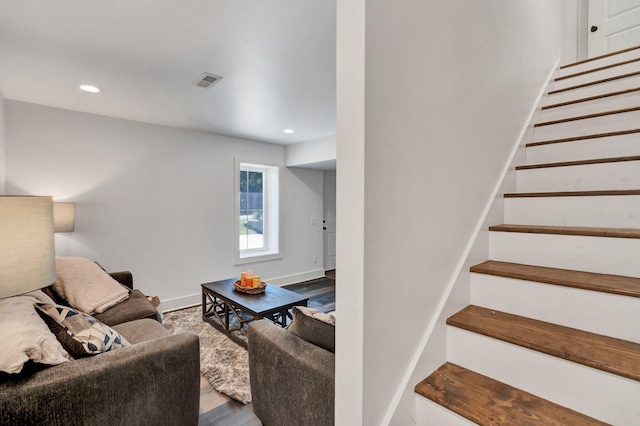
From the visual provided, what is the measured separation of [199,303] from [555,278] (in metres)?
3.94

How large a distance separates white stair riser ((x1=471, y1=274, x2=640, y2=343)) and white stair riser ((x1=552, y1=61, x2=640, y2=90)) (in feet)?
6.48

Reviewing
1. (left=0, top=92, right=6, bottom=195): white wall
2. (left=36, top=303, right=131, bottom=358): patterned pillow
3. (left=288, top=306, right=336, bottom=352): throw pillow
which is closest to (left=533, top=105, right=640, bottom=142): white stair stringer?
(left=288, top=306, right=336, bottom=352): throw pillow

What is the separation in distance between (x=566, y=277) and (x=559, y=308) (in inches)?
4.7

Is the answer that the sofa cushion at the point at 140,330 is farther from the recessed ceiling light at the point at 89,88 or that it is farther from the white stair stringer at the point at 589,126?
the white stair stringer at the point at 589,126

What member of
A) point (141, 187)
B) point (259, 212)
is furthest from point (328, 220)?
point (141, 187)

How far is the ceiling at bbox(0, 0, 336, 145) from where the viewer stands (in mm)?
1532

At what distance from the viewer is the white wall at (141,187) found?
2.94 meters

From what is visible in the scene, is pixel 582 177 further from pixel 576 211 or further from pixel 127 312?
pixel 127 312

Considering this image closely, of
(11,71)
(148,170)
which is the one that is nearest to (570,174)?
(11,71)

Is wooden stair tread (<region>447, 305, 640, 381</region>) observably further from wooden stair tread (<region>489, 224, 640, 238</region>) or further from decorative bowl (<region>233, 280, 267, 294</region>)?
decorative bowl (<region>233, 280, 267, 294</region>)

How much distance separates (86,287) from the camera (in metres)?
2.36

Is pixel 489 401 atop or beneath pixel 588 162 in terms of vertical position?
beneath

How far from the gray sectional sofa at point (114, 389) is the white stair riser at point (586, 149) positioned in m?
2.25

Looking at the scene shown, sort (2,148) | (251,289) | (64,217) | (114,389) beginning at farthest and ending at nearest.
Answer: (251,289) < (64,217) < (2,148) < (114,389)
